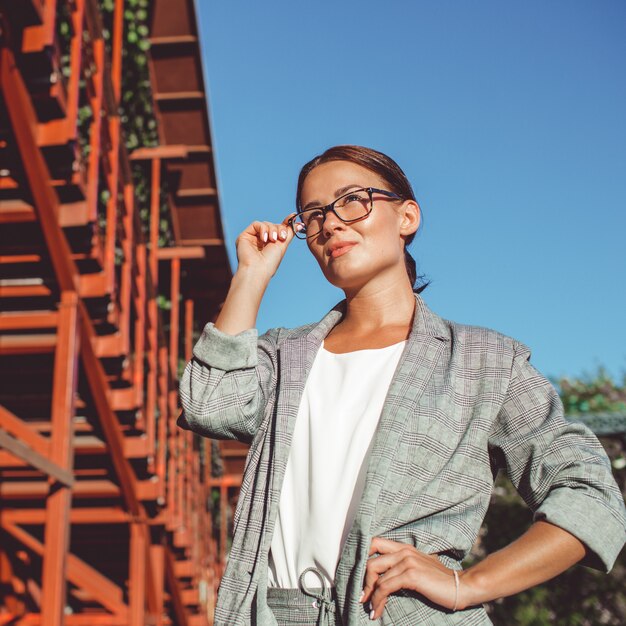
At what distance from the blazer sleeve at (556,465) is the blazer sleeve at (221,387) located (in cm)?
50

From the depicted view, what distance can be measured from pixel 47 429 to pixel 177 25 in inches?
220

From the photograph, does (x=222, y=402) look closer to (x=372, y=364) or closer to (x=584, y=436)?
(x=372, y=364)

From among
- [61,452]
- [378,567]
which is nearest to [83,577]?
[61,452]

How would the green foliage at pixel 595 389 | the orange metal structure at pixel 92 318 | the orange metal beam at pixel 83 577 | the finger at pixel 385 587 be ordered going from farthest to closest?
the green foliage at pixel 595 389, the orange metal beam at pixel 83 577, the orange metal structure at pixel 92 318, the finger at pixel 385 587

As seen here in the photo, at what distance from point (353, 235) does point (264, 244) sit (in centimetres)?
24

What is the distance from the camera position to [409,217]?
6.85 ft

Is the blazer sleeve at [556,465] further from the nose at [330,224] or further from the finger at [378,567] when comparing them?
the nose at [330,224]

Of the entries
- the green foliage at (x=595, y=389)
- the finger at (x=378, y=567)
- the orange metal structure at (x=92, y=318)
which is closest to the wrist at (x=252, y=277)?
the finger at (x=378, y=567)

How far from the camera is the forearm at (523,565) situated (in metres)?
1.43

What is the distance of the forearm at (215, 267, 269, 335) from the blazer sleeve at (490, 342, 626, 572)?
1.84 feet

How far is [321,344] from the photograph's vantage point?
1922 millimetres

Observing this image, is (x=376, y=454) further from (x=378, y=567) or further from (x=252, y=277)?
(x=252, y=277)

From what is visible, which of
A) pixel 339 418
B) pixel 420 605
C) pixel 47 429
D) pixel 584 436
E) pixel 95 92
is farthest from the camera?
pixel 47 429

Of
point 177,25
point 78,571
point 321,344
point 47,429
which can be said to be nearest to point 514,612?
point 78,571
